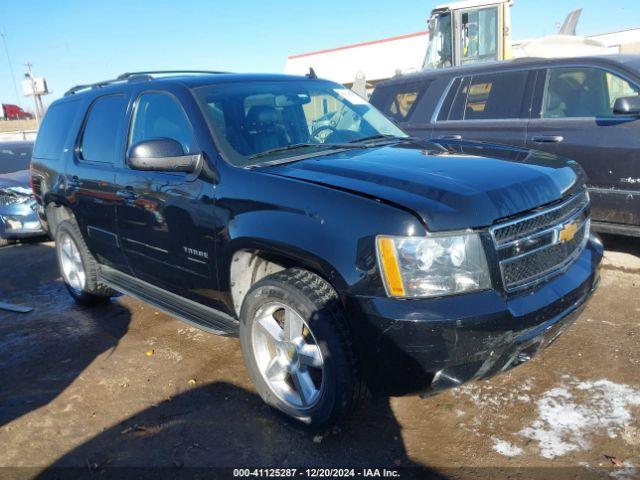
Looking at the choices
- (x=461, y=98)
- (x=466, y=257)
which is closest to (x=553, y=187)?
(x=466, y=257)

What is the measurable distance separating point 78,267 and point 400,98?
4168mm

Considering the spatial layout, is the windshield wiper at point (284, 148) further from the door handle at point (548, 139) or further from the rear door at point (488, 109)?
the door handle at point (548, 139)

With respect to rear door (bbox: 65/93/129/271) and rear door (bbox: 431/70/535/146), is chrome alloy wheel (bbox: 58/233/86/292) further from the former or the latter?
rear door (bbox: 431/70/535/146)

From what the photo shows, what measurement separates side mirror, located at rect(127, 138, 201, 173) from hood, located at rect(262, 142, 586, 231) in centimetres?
57

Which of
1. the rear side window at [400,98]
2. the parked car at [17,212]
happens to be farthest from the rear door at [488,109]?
the parked car at [17,212]

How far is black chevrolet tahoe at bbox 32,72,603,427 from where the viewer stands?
2264 millimetres

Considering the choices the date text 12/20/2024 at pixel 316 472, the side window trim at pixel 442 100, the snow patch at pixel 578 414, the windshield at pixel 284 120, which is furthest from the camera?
the side window trim at pixel 442 100

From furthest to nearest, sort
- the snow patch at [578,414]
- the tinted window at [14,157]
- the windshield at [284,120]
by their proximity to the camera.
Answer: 1. the tinted window at [14,157]
2. the windshield at [284,120]
3. the snow patch at [578,414]

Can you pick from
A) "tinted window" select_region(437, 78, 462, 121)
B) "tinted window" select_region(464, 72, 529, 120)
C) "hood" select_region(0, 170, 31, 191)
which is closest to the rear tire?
"hood" select_region(0, 170, 31, 191)

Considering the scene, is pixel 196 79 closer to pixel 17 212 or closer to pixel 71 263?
pixel 71 263

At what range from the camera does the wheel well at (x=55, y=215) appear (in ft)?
16.1

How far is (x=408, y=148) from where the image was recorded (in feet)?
10.7

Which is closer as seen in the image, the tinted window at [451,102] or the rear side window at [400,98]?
the tinted window at [451,102]

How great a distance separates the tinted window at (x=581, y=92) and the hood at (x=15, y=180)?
7.06 metres
